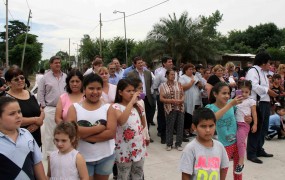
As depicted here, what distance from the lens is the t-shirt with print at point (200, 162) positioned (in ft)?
8.36

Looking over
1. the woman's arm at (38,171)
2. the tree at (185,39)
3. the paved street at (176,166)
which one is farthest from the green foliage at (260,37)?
the woman's arm at (38,171)

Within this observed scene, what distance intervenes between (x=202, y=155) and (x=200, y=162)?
2.4 inches

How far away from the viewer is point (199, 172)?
2545 millimetres

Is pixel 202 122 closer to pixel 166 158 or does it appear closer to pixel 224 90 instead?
pixel 224 90

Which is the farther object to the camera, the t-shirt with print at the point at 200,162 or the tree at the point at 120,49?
the tree at the point at 120,49

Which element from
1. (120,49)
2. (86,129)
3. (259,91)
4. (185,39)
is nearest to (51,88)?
(86,129)

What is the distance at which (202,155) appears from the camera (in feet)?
8.38

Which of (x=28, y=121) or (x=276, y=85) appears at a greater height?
(x=276, y=85)

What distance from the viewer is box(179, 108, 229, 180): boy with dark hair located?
255 cm

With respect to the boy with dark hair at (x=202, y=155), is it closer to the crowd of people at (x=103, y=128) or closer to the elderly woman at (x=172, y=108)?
the crowd of people at (x=103, y=128)

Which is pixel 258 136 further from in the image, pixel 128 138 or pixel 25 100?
pixel 25 100

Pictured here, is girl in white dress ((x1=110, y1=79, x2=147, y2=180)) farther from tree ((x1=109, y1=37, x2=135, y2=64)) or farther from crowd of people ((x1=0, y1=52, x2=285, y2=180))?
tree ((x1=109, y1=37, x2=135, y2=64))

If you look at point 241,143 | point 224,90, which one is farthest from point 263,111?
point 224,90

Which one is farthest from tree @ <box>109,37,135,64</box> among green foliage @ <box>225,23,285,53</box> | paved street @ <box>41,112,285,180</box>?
paved street @ <box>41,112,285,180</box>
